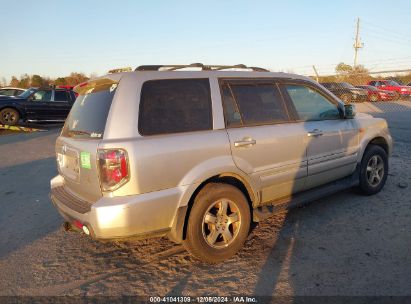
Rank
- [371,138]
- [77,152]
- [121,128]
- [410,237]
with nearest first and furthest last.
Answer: [121,128], [77,152], [410,237], [371,138]

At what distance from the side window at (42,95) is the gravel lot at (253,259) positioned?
37.2 feet

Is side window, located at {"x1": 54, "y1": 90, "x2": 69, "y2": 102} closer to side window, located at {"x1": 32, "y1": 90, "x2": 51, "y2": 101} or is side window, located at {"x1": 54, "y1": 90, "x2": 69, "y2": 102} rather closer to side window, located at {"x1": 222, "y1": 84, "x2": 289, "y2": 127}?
side window, located at {"x1": 32, "y1": 90, "x2": 51, "y2": 101}

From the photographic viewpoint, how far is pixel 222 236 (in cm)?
348

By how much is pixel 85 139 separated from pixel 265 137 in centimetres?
179

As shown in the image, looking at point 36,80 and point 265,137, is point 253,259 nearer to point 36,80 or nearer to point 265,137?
point 265,137

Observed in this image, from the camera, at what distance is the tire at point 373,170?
4.97m

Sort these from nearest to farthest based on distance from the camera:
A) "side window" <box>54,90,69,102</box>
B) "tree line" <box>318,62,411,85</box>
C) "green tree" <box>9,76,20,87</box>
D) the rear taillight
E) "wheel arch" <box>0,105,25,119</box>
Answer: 1. the rear taillight
2. "wheel arch" <box>0,105,25,119</box>
3. "side window" <box>54,90,69,102</box>
4. "tree line" <box>318,62,411,85</box>
5. "green tree" <box>9,76,20,87</box>

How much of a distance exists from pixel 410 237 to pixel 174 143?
2.77m

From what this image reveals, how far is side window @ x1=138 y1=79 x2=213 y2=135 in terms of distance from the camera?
119 inches

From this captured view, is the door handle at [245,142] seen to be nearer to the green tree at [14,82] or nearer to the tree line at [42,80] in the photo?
the tree line at [42,80]

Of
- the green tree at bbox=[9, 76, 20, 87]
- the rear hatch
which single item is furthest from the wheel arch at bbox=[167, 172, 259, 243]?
the green tree at bbox=[9, 76, 20, 87]

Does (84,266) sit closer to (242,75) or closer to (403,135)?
(242,75)

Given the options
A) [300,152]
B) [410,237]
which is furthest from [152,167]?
[410,237]

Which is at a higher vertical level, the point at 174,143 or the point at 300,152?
the point at 174,143
